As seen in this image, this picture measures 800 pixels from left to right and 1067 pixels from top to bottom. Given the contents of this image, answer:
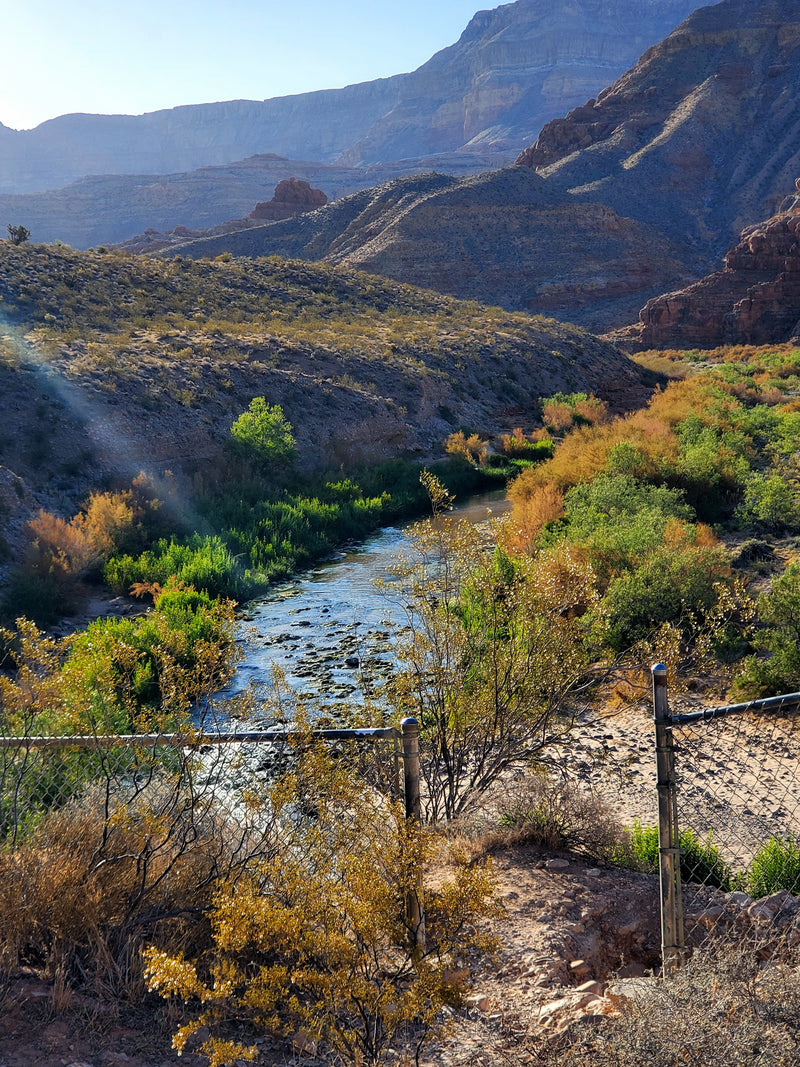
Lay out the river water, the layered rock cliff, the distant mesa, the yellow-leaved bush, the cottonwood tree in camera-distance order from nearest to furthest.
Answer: the yellow-leaved bush → the cottonwood tree → the river water → the layered rock cliff → the distant mesa

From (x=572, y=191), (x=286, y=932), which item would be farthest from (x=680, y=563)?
(x=572, y=191)

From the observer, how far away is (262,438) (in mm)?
19672

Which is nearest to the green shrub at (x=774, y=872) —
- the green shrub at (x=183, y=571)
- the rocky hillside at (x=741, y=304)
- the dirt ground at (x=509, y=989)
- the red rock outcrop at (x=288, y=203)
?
the dirt ground at (x=509, y=989)

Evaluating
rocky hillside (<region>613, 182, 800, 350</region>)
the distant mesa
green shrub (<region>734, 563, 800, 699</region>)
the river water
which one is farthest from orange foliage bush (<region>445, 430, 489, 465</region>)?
the distant mesa

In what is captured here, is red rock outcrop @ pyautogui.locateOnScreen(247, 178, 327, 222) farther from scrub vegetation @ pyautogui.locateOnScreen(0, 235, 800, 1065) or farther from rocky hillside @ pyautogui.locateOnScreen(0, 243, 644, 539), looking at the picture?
scrub vegetation @ pyautogui.locateOnScreen(0, 235, 800, 1065)

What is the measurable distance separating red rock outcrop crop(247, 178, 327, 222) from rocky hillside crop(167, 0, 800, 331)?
462 inches

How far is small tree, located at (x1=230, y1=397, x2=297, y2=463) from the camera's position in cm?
1956

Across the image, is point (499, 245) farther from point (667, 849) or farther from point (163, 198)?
point (163, 198)

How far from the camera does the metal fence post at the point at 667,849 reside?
3.42 meters

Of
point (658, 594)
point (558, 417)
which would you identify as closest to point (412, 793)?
point (658, 594)

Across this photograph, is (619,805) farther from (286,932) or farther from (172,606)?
(172,606)

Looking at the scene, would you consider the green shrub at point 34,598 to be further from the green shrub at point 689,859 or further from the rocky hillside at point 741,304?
the rocky hillside at point 741,304

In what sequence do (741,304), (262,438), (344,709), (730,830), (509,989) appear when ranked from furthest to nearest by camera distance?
(741,304) < (262,438) < (344,709) < (730,830) < (509,989)

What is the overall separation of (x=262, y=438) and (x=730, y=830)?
15.8 meters
